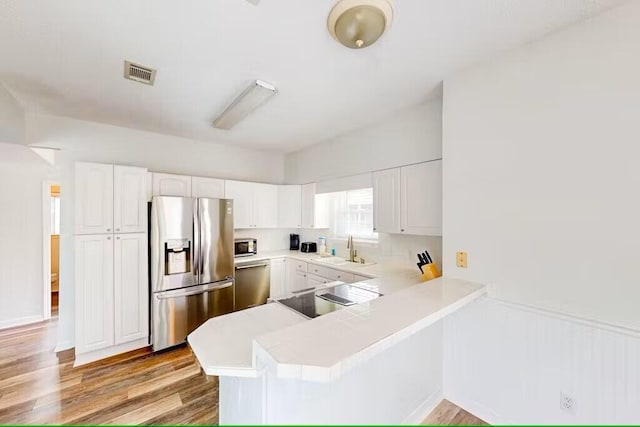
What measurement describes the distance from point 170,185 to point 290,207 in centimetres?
167

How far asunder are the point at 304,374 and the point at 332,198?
314cm

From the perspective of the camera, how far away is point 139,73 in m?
1.89

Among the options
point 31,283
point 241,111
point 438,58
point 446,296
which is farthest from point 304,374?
point 31,283

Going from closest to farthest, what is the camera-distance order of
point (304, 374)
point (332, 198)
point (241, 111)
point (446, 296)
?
point (304, 374) → point (446, 296) → point (241, 111) → point (332, 198)

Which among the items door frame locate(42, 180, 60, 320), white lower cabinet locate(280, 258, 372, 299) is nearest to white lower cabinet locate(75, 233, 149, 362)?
white lower cabinet locate(280, 258, 372, 299)

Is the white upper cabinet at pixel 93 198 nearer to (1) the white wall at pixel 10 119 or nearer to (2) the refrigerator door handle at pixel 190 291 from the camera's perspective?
(1) the white wall at pixel 10 119

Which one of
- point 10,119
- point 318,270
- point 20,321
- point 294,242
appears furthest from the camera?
point 294,242

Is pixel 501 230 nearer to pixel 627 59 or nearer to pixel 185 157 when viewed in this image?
pixel 627 59

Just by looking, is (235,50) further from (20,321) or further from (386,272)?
(20,321)

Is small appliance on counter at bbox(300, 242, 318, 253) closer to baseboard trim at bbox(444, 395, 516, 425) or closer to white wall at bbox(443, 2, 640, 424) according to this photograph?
white wall at bbox(443, 2, 640, 424)

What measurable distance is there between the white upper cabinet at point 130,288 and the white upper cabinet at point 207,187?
0.81 m

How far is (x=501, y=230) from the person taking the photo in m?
1.67

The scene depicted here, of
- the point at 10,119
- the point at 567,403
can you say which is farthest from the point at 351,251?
the point at 10,119

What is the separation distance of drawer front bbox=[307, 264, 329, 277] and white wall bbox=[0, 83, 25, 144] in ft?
10.4
